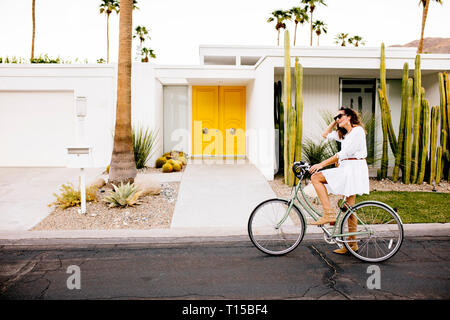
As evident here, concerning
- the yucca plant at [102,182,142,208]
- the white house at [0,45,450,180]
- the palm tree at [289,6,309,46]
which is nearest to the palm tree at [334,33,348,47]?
the palm tree at [289,6,309,46]

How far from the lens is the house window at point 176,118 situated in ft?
47.5

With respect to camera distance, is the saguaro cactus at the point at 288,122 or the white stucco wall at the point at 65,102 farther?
the white stucco wall at the point at 65,102

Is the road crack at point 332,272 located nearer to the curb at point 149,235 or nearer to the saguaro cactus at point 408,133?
the curb at point 149,235

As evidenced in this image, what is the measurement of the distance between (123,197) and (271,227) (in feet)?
11.4

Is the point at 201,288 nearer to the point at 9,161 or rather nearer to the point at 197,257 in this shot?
the point at 197,257

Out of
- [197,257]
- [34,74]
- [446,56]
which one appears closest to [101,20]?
[34,74]

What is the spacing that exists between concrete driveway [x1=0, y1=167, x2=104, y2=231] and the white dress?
487 centimetres

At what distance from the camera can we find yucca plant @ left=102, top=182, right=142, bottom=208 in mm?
7465

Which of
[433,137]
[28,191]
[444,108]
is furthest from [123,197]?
[444,108]

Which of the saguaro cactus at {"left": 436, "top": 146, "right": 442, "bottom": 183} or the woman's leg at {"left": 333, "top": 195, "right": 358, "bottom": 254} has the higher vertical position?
the saguaro cactus at {"left": 436, "top": 146, "right": 442, "bottom": 183}

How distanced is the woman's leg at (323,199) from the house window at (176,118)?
9870 mm

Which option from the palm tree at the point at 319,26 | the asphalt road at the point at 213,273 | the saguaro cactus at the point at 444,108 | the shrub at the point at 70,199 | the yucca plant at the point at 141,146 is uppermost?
the palm tree at the point at 319,26

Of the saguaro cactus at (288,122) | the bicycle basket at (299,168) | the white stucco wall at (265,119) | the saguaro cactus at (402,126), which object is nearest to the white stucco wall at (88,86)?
the white stucco wall at (265,119)

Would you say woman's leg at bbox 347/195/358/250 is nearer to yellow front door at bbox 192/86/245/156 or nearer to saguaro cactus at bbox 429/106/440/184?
saguaro cactus at bbox 429/106/440/184
